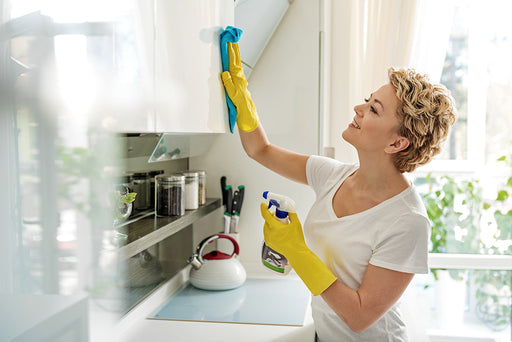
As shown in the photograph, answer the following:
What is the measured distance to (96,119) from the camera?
25 cm

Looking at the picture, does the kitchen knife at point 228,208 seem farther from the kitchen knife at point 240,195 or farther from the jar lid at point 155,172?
the jar lid at point 155,172

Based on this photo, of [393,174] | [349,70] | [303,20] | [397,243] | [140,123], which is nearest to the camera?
[140,123]

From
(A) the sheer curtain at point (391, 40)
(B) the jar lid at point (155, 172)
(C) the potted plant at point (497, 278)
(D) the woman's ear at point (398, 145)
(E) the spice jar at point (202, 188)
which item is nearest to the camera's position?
(D) the woman's ear at point (398, 145)

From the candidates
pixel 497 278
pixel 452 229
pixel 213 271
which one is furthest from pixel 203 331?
pixel 497 278

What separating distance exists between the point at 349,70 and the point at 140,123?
5.20 feet

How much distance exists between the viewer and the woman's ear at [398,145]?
1229 mm

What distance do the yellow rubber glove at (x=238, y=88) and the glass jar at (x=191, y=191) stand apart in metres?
0.37

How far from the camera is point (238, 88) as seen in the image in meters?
1.34

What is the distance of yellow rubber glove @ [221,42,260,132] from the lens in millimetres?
1309

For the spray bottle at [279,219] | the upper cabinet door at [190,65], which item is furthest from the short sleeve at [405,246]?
the upper cabinet door at [190,65]

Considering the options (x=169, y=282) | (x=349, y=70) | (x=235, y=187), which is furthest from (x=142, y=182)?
(x=349, y=70)

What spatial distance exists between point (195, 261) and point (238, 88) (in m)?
0.67

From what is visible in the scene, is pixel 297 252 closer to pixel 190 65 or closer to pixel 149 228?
pixel 149 228

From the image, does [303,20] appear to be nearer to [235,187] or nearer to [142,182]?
[235,187]
